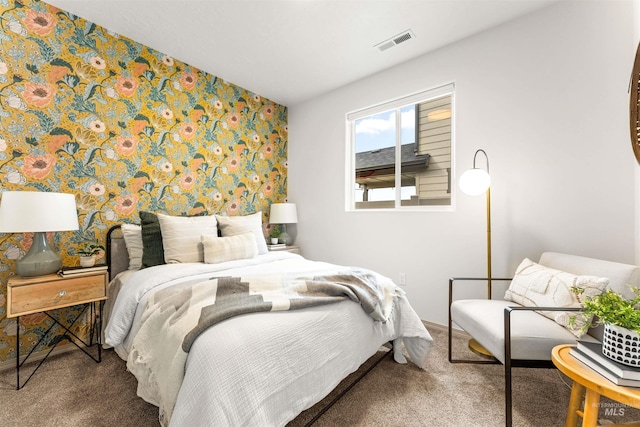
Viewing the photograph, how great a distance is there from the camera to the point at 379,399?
162 cm

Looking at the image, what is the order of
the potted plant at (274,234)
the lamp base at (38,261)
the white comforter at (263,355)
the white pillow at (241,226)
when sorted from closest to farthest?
the white comforter at (263,355), the lamp base at (38,261), the white pillow at (241,226), the potted plant at (274,234)

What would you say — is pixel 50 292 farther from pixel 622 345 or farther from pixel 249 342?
pixel 622 345

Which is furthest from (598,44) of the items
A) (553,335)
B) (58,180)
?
(58,180)

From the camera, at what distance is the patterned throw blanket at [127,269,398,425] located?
3.67 ft

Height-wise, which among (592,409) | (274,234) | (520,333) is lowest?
(592,409)

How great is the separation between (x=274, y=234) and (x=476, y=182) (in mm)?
2578

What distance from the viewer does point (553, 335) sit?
56.4 inches

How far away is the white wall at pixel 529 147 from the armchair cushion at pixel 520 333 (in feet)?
2.54

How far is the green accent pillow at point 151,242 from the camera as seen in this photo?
2264 millimetres

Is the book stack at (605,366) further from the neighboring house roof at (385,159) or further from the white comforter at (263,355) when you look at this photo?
the neighboring house roof at (385,159)

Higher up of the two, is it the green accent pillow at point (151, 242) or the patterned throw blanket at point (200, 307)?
the green accent pillow at point (151, 242)

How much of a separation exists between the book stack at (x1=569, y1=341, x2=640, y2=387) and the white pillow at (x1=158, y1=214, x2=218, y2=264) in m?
2.52

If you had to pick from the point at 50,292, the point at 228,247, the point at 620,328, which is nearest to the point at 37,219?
the point at 50,292
